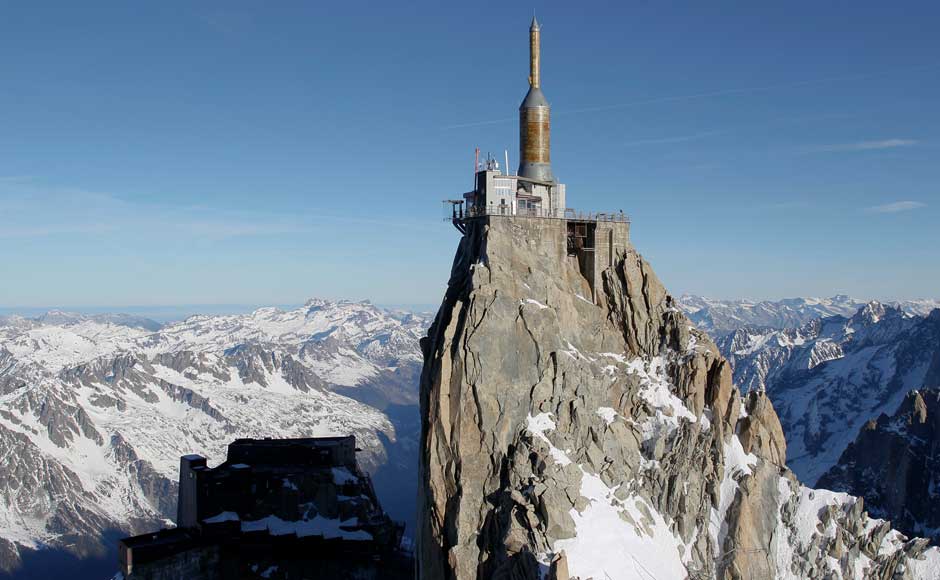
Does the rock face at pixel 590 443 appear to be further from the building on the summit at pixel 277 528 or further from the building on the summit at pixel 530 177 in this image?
the building on the summit at pixel 277 528

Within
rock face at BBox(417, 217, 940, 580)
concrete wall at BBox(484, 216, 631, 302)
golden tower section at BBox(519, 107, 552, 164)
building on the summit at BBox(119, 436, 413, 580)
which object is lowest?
building on the summit at BBox(119, 436, 413, 580)

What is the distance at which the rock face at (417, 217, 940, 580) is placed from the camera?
8394 centimetres

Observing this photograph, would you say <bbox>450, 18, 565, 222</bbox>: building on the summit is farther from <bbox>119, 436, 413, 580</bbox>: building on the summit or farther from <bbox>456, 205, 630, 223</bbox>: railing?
<bbox>119, 436, 413, 580</bbox>: building on the summit

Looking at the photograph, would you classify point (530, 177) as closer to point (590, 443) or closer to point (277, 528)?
point (590, 443)

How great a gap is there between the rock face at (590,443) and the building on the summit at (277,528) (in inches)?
1270

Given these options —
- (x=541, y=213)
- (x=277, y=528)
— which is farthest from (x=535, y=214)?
(x=277, y=528)

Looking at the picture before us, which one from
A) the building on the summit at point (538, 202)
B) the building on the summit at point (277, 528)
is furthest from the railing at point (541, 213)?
the building on the summit at point (277, 528)

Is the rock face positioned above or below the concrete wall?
below

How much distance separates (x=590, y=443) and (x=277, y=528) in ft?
181

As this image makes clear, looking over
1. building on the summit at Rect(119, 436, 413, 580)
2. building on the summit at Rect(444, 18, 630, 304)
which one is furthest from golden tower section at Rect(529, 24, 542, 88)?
building on the summit at Rect(119, 436, 413, 580)

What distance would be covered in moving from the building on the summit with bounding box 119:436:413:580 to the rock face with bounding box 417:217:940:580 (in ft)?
106

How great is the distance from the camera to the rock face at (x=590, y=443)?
275 feet

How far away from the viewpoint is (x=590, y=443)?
9000cm

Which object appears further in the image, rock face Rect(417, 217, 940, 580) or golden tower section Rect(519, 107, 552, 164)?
golden tower section Rect(519, 107, 552, 164)
